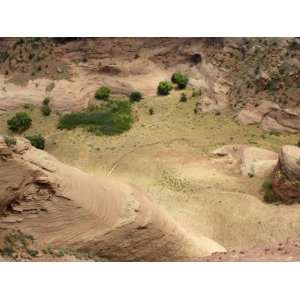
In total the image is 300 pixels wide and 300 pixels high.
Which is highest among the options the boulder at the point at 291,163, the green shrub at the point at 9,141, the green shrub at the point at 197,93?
the green shrub at the point at 197,93

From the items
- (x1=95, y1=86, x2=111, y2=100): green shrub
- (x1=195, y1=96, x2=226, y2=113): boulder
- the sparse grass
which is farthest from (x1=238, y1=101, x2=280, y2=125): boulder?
the sparse grass

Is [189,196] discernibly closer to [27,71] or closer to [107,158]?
[107,158]

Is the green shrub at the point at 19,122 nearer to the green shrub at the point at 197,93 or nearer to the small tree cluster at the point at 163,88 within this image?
the small tree cluster at the point at 163,88

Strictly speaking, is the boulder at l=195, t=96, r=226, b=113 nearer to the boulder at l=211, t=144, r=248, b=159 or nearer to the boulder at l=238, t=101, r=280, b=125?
the boulder at l=238, t=101, r=280, b=125

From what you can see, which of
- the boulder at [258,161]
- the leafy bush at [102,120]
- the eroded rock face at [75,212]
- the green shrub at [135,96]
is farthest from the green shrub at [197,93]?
the eroded rock face at [75,212]

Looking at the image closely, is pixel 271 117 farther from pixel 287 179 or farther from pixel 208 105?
pixel 287 179

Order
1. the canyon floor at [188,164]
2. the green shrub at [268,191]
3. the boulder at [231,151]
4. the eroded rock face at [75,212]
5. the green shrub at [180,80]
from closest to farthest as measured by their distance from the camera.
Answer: the eroded rock face at [75,212]
the canyon floor at [188,164]
the green shrub at [268,191]
the boulder at [231,151]
the green shrub at [180,80]

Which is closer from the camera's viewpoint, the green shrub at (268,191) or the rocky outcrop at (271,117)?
the green shrub at (268,191)
